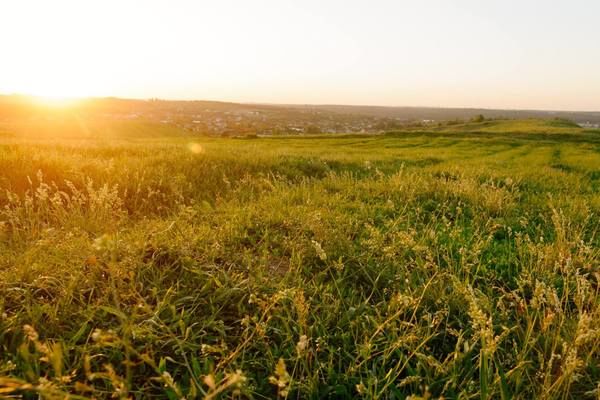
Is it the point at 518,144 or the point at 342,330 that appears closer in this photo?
the point at 342,330

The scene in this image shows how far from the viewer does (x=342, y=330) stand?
2.68 m

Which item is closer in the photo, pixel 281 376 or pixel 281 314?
pixel 281 376

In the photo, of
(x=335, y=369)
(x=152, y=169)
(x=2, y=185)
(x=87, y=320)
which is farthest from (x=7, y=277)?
(x=152, y=169)

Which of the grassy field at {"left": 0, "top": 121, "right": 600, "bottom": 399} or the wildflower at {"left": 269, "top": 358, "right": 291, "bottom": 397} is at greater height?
the wildflower at {"left": 269, "top": 358, "right": 291, "bottom": 397}

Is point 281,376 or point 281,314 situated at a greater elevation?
point 281,376

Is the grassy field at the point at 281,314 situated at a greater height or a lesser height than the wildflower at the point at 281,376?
lesser

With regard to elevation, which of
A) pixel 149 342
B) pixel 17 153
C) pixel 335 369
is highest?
pixel 17 153

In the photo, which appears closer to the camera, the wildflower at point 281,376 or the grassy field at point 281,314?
the wildflower at point 281,376

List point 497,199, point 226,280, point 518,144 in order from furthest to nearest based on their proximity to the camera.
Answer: point 518,144
point 497,199
point 226,280

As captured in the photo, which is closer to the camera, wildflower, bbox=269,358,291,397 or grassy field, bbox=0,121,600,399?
wildflower, bbox=269,358,291,397

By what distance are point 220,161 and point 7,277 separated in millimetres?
6488

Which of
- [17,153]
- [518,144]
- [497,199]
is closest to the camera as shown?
[497,199]

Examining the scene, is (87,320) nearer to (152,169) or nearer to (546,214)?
(152,169)

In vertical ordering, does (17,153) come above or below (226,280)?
above
